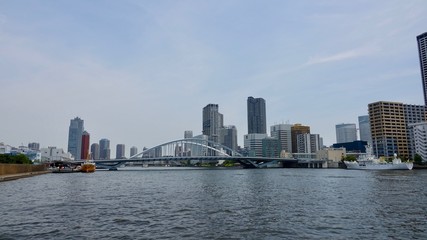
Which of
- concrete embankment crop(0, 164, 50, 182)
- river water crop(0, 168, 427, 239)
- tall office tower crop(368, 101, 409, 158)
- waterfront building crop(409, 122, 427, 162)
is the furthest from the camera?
tall office tower crop(368, 101, 409, 158)

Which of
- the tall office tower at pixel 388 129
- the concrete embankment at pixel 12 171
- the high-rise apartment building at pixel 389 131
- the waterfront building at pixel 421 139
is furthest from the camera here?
the tall office tower at pixel 388 129

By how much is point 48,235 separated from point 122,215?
20.6ft

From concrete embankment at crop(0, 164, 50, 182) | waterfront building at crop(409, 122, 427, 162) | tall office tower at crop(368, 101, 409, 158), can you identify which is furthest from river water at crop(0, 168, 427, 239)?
tall office tower at crop(368, 101, 409, 158)

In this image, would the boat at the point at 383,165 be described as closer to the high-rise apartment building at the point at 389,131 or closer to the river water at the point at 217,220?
the high-rise apartment building at the point at 389,131

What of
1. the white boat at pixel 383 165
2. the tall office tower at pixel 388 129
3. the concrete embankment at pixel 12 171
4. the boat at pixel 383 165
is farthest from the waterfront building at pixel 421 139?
the concrete embankment at pixel 12 171

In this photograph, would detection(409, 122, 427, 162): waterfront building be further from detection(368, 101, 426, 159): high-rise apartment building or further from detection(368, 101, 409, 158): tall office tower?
detection(368, 101, 409, 158): tall office tower

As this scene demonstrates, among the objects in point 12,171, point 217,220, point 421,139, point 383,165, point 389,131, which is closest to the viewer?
point 217,220

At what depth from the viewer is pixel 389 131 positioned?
189 meters

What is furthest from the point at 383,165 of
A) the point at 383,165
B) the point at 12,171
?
the point at 12,171

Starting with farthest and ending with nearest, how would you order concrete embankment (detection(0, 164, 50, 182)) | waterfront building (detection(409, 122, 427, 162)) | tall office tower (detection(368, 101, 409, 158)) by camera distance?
tall office tower (detection(368, 101, 409, 158)), waterfront building (detection(409, 122, 427, 162)), concrete embankment (detection(0, 164, 50, 182))

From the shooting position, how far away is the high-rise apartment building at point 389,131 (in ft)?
607

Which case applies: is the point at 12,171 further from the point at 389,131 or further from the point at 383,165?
the point at 389,131

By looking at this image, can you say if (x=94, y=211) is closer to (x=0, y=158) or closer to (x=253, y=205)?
(x=253, y=205)

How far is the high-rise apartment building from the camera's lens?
607ft
